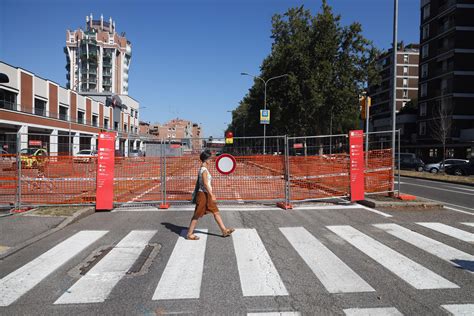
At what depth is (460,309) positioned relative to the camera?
145 inches

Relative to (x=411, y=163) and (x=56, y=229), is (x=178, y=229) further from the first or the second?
(x=411, y=163)

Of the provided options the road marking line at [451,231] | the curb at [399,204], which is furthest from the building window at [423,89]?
the road marking line at [451,231]

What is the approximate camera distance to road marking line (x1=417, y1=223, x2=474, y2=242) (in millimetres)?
6715

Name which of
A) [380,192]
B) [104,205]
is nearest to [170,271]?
[104,205]

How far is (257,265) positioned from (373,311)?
1.81 meters

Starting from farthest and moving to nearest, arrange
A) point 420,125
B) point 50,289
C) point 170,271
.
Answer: point 420,125
point 170,271
point 50,289

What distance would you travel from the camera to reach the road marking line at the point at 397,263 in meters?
4.41

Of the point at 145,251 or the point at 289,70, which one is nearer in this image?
the point at 145,251

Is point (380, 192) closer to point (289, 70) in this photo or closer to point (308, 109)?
point (308, 109)

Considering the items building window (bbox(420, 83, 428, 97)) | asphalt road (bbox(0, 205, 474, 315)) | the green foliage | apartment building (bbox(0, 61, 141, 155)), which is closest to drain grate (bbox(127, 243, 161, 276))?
asphalt road (bbox(0, 205, 474, 315))

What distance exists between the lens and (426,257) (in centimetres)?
546

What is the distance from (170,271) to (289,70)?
27915 mm

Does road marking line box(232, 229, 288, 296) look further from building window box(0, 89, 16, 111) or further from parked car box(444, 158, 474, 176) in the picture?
building window box(0, 89, 16, 111)

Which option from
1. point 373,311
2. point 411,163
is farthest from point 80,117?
point 373,311
